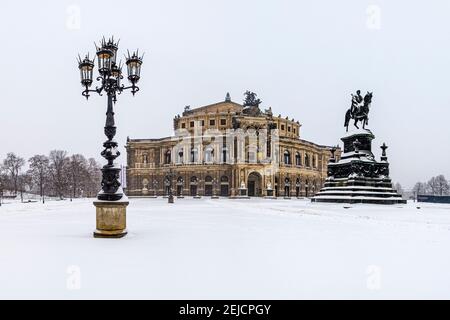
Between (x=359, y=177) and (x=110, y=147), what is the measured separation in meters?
19.9

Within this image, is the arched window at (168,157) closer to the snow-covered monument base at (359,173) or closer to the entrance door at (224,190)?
the entrance door at (224,190)

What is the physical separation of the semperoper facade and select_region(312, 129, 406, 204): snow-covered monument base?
3109cm

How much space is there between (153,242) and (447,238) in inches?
301

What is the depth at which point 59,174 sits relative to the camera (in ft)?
215

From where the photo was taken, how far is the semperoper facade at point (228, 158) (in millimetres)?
60969

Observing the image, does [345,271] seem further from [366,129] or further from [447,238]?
[366,129]

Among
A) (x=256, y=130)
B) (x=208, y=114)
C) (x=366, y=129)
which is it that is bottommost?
(x=366, y=129)

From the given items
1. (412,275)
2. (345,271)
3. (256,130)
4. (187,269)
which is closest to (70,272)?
(187,269)

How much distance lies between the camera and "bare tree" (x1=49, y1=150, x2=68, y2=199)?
64062 mm

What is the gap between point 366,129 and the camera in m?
26.5

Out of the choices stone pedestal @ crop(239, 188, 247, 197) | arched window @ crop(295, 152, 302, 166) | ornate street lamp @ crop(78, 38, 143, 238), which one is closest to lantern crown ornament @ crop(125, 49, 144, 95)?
ornate street lamp @ crop(78, 38, 143, 238)

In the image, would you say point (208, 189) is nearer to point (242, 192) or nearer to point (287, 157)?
point (242, 192)

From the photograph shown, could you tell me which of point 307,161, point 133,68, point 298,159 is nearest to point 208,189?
point 298,159
